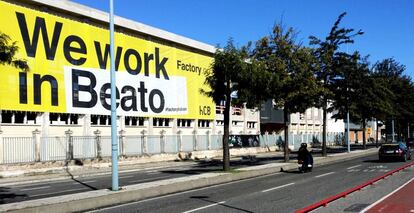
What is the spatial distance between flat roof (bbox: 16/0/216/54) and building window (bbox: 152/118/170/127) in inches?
297

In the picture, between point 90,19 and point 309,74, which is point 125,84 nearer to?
point 90,19

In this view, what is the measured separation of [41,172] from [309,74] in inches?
686

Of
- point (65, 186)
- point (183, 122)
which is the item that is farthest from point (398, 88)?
point (65, 186)

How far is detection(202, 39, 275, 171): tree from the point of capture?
24828mm

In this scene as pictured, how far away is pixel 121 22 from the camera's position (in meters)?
44.1

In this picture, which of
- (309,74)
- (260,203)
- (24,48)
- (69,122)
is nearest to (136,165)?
(69,122)

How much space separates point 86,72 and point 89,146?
588 centimetres

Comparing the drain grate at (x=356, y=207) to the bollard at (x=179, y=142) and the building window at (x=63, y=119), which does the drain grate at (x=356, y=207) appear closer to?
the building window at (x=63, y=119)

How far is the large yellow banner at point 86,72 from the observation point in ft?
113

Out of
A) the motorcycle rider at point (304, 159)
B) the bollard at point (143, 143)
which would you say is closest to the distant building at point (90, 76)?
the bollard at point (143, 143)

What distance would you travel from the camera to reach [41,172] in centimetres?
3117

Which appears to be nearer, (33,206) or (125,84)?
(33,206)

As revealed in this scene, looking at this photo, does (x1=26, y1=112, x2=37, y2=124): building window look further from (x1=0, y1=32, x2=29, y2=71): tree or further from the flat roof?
(x1=0, y1=32, x2=29, y2=71): tree

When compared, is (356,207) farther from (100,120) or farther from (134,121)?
(134,121)
